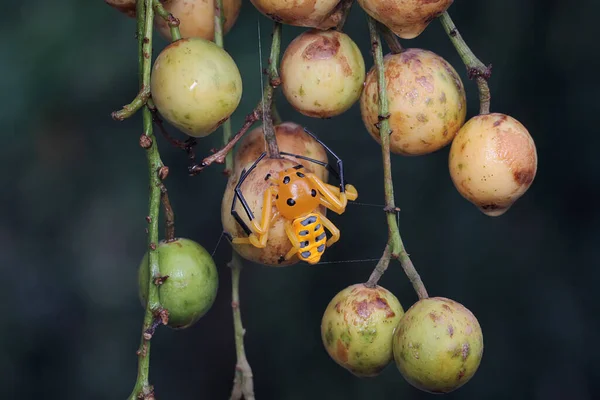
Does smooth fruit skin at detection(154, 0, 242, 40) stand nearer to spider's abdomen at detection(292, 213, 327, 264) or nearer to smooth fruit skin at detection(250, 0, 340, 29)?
smooth fruit skin at detection(250, 0, 340, 29)

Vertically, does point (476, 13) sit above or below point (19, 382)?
above

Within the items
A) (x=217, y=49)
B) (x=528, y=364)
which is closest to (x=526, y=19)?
(x=528, y=364)

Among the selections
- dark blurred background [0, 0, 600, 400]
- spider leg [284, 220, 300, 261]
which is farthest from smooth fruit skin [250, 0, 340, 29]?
dark blurred background [0, 0, 600, 400]

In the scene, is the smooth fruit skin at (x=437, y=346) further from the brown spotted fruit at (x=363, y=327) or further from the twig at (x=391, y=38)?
the twig at (x=391, y=38)

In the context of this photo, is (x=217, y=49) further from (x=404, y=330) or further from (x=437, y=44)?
(x=437, y=44)

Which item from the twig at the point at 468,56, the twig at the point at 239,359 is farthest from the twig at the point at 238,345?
the twig at the point at 468,56

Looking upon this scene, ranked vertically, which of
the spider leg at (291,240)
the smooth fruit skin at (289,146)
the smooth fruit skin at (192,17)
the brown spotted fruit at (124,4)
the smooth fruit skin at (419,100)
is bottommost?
the spider leg at (291,240)
